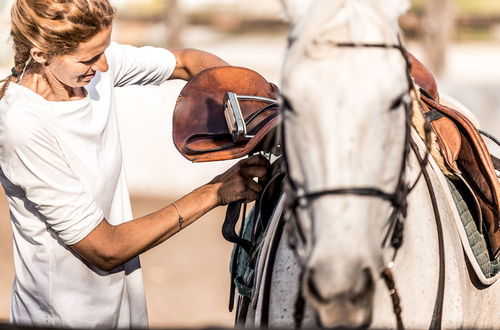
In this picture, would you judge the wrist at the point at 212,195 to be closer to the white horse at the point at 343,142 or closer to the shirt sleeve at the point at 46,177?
the shirt sleeve at the point at 46,177

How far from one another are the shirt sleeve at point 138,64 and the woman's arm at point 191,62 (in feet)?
0.17

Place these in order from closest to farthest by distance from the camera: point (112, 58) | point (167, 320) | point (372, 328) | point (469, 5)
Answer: point (372, 328), point (112, 58), point (167, 320), point (469, 5)

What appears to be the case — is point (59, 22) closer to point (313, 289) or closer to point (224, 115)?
point (224, 115)

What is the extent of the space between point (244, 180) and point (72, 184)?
1.72ft

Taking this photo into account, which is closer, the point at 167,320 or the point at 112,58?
the point at 112,58

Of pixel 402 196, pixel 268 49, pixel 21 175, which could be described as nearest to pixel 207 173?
pixel 21 175

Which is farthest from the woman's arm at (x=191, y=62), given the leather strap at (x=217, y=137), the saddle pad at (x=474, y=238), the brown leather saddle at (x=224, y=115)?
the saddle pad at (x=474, y=238)

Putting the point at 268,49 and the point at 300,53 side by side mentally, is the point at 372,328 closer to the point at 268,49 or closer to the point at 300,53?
the point at 300,53

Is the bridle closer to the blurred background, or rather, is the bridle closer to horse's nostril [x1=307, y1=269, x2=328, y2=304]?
horse's nostril [x1=307, y1=269, x2=328, y2=304]

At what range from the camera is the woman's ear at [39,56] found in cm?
246

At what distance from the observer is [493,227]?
2.67m

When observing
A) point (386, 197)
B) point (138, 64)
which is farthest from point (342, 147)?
point (138, 64)

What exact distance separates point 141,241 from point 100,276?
8.9 inches

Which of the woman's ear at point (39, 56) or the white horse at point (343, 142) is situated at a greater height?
the woman's ear at point (39, 56)
